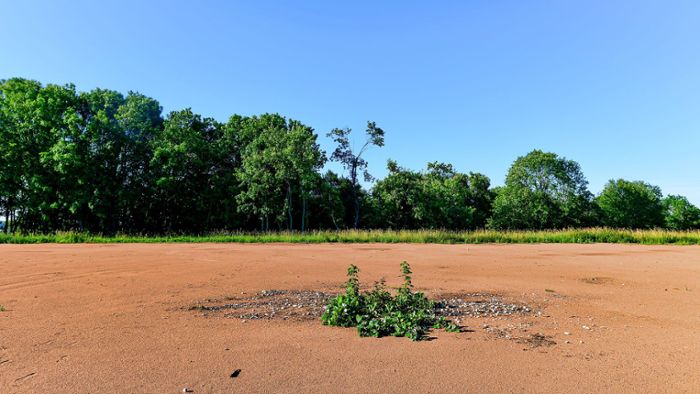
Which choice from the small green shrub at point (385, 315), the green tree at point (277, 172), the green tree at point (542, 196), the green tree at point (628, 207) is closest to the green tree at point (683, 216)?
the green tree at point (628, 207)

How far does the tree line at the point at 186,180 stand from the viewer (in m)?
30.8

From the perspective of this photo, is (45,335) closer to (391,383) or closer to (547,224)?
(391,383)

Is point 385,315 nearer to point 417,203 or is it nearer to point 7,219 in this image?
point 417,203

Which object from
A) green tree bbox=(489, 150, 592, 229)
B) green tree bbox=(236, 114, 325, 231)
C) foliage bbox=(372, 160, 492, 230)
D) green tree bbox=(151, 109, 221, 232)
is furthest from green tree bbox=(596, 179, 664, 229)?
green tree bbox=(151, 109, 221, 232)

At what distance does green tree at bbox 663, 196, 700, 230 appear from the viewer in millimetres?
59594

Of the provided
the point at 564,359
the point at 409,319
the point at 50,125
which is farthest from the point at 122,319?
the point at 50,125

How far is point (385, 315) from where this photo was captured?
573cm

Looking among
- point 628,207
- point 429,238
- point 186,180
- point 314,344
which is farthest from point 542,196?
point 314,344

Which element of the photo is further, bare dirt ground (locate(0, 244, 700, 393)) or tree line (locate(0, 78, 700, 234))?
tree line (locate(0, 78, 700, 234))

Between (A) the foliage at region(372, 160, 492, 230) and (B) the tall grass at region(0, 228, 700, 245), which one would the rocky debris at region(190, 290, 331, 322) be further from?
(A) the foliage at region(372, 160, 492, 230)

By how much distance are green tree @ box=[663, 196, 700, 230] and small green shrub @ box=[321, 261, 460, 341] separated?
70184 mm

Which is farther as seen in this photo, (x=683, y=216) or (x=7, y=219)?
(x=683, y=216)

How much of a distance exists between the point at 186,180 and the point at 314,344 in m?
35.5

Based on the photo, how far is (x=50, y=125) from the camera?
3114cm
